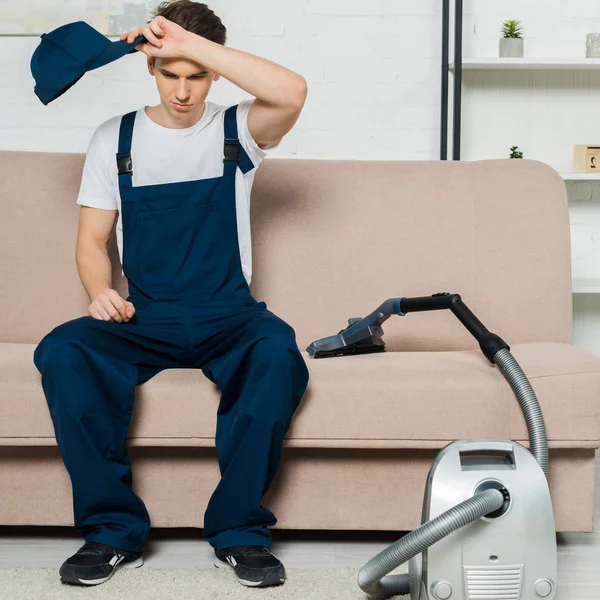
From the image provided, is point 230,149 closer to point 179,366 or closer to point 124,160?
point 124,160

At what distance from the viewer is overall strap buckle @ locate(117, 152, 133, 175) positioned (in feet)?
6.64

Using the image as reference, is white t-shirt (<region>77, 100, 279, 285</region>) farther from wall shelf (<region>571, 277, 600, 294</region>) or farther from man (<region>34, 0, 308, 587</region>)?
wall shelf (<region>571, 277, 600, 294</region>)

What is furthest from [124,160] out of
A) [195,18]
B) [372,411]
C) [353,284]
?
[372,411]

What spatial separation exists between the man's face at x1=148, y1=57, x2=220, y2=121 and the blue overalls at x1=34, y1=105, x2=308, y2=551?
0.17m

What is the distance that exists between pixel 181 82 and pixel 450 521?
1.08 m

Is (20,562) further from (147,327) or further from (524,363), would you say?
(524,363)

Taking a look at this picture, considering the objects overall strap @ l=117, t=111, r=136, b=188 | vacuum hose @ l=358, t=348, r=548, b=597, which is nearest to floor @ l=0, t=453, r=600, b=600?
vacuum hose @ l=358, t=348, r=548, b=597

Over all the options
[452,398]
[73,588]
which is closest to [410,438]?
[452,398]

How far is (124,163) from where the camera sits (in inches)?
79.8

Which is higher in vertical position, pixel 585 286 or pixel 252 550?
pixel 585 286

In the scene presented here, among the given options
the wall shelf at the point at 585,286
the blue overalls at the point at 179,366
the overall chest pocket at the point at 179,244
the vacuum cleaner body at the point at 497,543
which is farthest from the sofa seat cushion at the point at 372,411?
the wall shelf at the point at 585,286

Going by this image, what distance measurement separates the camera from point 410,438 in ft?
5.96

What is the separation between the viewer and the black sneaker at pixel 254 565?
5.50 feet

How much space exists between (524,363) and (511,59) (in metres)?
1.51
